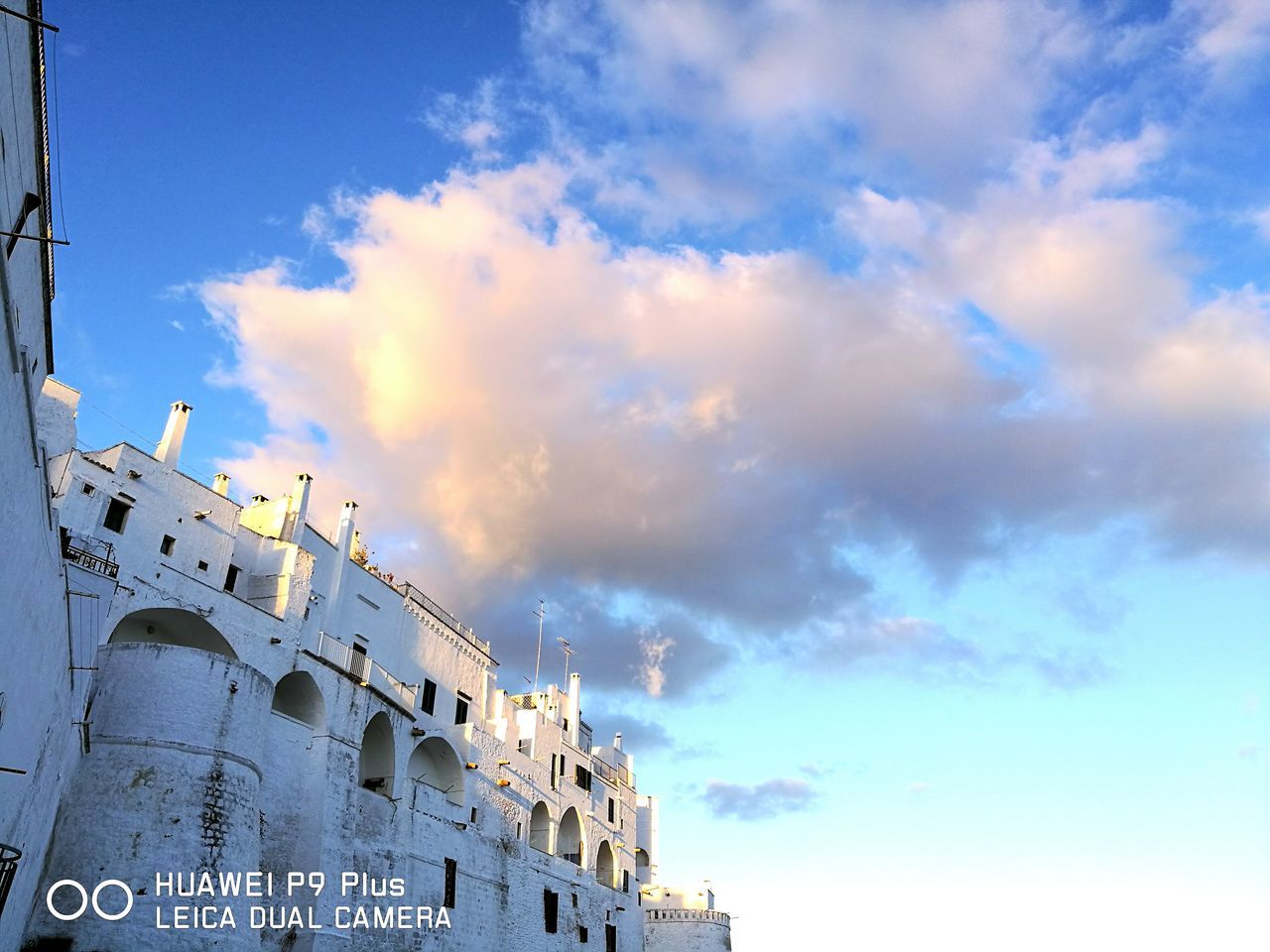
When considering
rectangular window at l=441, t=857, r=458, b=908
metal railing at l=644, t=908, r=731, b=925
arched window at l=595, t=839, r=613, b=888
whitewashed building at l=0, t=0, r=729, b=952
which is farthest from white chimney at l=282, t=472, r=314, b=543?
metal railing at l=644, t=908, r=731, b=925

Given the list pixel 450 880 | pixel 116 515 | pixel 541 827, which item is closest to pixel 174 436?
pixel 116 515

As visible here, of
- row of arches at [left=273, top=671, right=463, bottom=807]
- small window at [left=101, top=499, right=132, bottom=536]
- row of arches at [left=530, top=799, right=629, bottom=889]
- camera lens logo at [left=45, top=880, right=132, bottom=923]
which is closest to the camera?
camera lens logo at [left=45, top=880, right=132, bottom=923]

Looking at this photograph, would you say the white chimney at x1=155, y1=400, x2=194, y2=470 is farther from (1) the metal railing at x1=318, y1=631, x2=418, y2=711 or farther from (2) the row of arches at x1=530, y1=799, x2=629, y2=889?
(2) the row of arches at x1=530, y1=799, x2=629, y2=889

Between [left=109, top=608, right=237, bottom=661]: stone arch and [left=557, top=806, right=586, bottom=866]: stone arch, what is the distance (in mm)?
23886

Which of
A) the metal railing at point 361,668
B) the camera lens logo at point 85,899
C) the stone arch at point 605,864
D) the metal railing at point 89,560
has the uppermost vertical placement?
the metal railing at point 361,668

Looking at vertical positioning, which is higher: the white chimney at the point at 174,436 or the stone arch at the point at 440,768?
the white chimney at the point at 174,436

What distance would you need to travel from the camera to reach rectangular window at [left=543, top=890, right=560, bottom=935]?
135 ft

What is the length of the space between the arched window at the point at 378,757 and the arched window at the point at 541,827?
12.2m

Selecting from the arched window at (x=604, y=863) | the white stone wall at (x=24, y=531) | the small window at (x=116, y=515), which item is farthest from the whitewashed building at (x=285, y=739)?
the white stone wall at (x=24, y=531)

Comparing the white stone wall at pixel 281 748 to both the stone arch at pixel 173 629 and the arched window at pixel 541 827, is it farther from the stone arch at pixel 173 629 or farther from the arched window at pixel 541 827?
the arched window at pixel 541 827

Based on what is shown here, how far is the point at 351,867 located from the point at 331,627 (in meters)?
8.75

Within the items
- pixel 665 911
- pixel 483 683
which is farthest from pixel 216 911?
pixel 665 911

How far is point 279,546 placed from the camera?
32.8 meters

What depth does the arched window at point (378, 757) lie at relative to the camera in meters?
33.4
